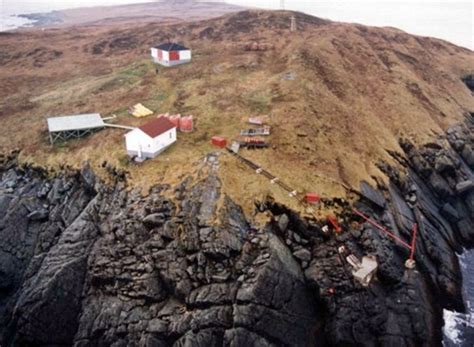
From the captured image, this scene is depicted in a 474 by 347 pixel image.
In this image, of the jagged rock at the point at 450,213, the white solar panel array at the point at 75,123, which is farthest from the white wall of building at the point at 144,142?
the jagged rock at the point at 450,213

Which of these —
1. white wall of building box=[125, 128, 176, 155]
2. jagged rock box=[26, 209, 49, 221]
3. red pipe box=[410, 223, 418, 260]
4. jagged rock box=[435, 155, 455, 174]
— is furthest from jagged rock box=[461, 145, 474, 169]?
jagged rock box=[26, 209, 49, 221]

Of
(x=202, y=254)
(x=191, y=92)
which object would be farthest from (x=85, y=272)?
(x=191, y=92)

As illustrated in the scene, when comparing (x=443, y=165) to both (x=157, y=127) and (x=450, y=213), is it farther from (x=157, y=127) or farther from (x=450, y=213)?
(x=157, y=127)

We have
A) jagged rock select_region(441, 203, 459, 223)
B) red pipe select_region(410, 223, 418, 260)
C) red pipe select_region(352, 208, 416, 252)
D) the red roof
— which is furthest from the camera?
jagged rock select_region(441, 203, 459, 223)

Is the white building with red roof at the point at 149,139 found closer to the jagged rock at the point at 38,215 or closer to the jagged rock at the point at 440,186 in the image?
the jagged rock at the point at 38,215

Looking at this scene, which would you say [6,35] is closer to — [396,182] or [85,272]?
[85,272]

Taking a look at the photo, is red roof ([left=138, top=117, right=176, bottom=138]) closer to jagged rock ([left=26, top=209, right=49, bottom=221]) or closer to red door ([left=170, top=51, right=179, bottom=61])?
jagged rock ([left=26, top=209, right=49, bottom=221])

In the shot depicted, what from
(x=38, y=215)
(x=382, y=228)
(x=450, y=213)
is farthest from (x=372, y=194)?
(x=38, y=215)
